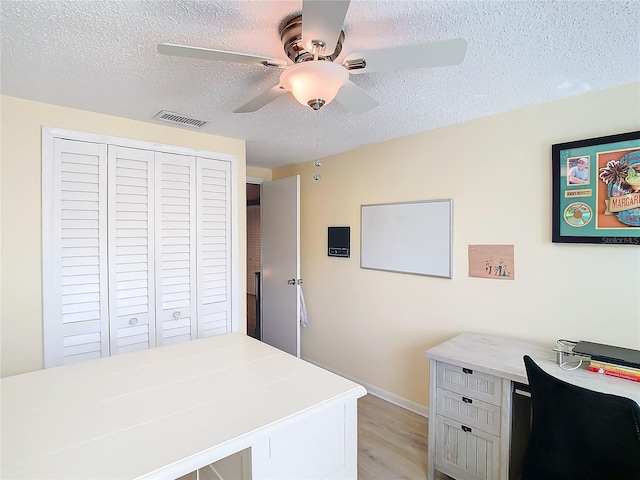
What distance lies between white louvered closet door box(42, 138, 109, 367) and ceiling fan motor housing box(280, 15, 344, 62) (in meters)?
1.66

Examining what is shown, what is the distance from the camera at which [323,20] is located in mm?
994

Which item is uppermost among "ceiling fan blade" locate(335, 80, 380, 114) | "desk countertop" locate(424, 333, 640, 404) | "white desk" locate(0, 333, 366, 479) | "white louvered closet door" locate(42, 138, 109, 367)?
"ceiling fan blade" locate(335, 80, 380, 114)

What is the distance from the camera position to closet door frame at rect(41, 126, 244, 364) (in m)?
2.08

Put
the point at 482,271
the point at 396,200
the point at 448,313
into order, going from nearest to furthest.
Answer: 1. the point at 482,271
2. the point at 448,313
3. the point at 396,200

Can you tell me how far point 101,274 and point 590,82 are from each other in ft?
10.3

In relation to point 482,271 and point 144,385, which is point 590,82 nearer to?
point 482,271

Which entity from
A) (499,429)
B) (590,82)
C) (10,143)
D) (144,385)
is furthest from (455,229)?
(10,143)

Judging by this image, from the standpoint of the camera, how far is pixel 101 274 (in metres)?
2.30

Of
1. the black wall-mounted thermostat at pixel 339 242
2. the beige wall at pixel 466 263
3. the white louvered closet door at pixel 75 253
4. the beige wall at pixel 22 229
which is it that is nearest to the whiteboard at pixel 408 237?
the beige wall at pixel 466 263

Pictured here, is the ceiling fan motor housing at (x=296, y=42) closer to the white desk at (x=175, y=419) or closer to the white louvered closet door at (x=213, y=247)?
the white desk at (x=175, y=419)

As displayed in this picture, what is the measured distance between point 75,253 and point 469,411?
8.45 feet

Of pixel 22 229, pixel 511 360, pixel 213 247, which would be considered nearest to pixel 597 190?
pixel 511 360

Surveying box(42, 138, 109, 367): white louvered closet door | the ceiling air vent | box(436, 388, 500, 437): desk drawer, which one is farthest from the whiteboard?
box(42, 138, 109, 367): white louvered closet door

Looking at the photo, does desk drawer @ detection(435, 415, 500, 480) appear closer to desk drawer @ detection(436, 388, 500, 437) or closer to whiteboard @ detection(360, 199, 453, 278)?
desk drawer @ detection(436, 388, 500, 437)
